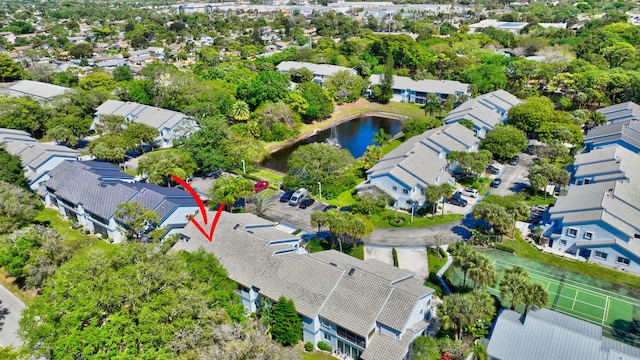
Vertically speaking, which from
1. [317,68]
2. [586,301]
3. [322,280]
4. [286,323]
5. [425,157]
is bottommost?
[586,301]

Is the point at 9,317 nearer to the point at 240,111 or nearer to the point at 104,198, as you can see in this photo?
the point at 104,198

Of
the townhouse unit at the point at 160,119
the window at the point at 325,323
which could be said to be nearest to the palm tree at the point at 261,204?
the window at the point at 325,323

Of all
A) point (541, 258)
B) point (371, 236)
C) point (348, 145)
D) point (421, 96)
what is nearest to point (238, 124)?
point (348, 145)

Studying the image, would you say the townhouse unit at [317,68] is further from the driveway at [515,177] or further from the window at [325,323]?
the window at [325,323]

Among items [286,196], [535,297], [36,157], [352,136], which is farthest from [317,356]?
[352,136]

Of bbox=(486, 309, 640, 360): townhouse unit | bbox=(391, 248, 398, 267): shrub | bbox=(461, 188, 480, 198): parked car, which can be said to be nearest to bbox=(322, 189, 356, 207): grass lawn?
bbox=(391, 248, 398, 267): shrub

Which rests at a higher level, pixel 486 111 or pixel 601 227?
pixel 486 111

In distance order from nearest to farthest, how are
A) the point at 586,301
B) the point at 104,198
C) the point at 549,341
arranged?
the point at 549,341 < the point at 586,301 < the point at 104,198

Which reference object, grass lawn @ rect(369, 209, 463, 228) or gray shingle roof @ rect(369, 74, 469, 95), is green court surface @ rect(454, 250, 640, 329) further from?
gray shingle roof @ rect(369, 74, 469, 95)
